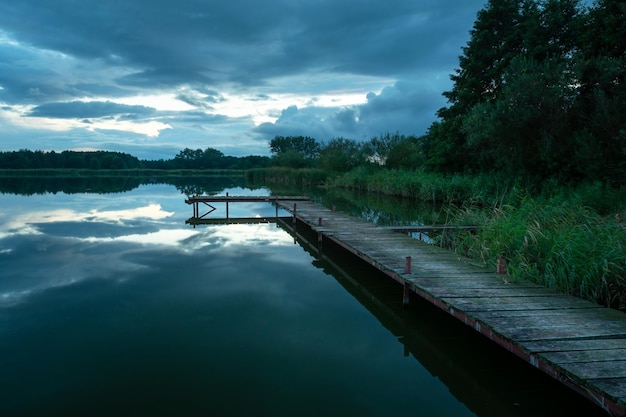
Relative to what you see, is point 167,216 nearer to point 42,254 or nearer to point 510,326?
point 42,254

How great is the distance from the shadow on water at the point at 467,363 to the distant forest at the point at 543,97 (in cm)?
921

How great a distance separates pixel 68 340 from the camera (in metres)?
6.17

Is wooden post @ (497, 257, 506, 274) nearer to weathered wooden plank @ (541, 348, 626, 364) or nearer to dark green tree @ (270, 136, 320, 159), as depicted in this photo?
weathered wooden plank @ (541, 348, 626, 364)

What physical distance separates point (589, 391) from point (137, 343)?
16.5 feet

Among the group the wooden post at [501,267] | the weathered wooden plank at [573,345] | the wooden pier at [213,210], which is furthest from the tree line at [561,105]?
the weathered wooden plank at [573,345]

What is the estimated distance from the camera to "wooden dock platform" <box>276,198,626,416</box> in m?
3.83

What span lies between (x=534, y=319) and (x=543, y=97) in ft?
42.5

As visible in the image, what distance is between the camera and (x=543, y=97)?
15.8 m

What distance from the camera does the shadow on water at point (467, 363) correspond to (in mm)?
4496

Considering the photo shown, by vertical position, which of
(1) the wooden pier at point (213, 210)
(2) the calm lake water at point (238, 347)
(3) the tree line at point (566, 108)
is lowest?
(2) the calm lake water at point (238, 347)

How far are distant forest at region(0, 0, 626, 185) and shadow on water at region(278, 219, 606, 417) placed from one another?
921 cm

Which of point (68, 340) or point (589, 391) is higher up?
point (589, 391)

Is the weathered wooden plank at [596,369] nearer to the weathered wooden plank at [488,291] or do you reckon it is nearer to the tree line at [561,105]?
the weathered wooden plank at [488,291]

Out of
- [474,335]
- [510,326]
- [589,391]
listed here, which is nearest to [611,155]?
[474,335]
